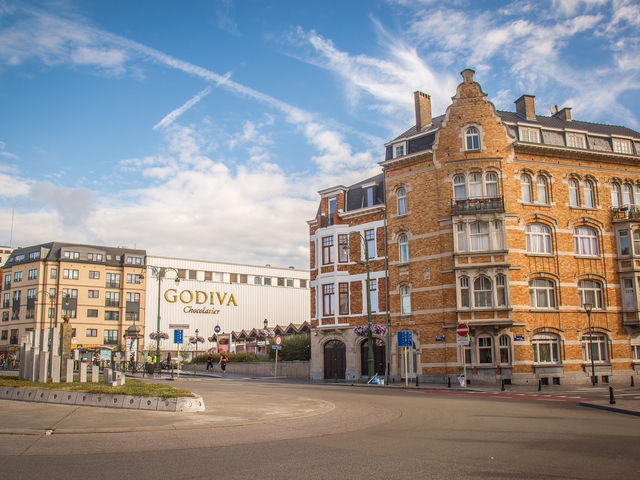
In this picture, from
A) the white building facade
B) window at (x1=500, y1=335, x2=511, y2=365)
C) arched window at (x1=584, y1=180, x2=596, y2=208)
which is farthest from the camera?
the white building facade

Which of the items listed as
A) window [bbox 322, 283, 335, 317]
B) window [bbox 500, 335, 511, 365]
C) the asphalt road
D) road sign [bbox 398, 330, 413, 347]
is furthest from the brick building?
the asphalt road

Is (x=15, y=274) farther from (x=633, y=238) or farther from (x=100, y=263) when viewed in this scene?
(x=633, y=238)

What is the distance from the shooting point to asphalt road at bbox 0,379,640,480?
26.4 feet

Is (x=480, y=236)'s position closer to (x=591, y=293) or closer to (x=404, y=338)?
(x=404, y=338)

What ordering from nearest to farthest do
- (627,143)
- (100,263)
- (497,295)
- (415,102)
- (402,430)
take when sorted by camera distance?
1. (402,430)
2. (497,295)
3. (627,143)
4. (415,102)
5. (100,263)

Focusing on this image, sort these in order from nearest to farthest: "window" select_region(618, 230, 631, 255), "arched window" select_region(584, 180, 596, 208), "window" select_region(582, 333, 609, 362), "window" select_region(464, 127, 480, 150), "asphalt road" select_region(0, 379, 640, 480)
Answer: "asphalt road" select_region(0, 379, 640, 480) < "window" select_region(582, 333, 609, 362) < "window" select_region(464, 127, 480, 150) < "window" select_region(618, 230, 631, 255) < "arched window" select_region(584, 180, 596, 208)

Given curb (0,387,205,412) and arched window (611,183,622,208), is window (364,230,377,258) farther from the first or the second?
curb (0,387,205,412)

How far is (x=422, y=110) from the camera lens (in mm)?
40719

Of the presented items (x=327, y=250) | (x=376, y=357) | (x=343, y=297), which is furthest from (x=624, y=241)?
(x=327, y=250)

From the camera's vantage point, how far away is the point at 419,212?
3712 centimetres

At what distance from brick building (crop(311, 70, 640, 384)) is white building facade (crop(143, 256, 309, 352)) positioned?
152ft

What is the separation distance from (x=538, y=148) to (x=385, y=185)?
9.73 meters

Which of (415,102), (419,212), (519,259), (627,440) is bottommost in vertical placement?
(627,440)

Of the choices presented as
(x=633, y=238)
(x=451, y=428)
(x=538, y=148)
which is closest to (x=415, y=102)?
(x=538, y=148)
